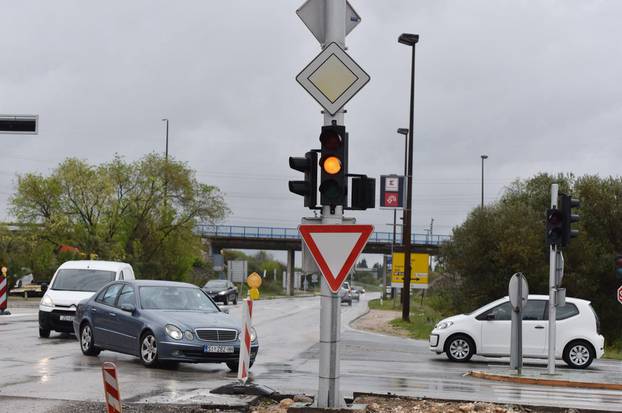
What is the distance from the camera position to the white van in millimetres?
21844

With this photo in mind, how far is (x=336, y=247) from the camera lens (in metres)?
9.92

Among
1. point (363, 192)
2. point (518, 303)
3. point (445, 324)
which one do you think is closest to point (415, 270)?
point (445, 324)

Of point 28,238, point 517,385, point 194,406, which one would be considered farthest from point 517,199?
point 194,406

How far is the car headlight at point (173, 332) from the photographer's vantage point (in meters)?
15.6

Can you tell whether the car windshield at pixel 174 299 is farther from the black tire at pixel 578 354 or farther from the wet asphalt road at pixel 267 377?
the black tire at pixel 578 354

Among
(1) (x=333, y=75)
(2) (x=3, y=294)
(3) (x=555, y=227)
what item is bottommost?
(2) (x=3, y=294)

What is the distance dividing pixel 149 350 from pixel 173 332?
63 centimetres

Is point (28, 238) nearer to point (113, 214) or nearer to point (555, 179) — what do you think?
point (113, 214)

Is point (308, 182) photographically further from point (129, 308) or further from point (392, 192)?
point (392, 192)

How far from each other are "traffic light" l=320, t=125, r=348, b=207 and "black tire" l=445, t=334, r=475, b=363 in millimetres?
12785

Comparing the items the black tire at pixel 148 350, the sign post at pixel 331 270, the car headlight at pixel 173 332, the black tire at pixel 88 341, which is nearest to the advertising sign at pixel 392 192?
the black tire at pixel 88 341

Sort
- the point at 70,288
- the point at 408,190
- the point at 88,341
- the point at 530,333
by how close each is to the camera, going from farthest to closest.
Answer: the point at 408,190 < the point at 70,288 < the point at 530,333 < the point at 88,341

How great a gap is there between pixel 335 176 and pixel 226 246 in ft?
302

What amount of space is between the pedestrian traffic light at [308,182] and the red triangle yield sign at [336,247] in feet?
1.38
